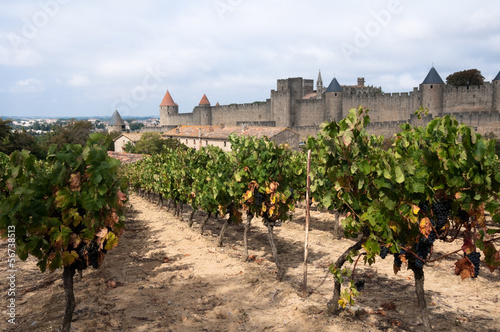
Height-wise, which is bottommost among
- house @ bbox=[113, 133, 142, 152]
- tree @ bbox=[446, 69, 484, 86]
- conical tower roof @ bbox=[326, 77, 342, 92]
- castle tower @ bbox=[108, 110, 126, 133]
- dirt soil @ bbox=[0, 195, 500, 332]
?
dirt soil @ bbox=[0, 195, 500, 332]

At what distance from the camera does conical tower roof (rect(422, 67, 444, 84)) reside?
137 ft

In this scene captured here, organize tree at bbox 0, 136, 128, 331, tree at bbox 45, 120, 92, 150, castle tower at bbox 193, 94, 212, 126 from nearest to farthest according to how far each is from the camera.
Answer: tree at bbox 0, 136, 128, 331, tree at bbox 45, 120, 92, 150, castle tower at bbox 193, 94, 212, 126

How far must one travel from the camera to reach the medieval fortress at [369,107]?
38.8m

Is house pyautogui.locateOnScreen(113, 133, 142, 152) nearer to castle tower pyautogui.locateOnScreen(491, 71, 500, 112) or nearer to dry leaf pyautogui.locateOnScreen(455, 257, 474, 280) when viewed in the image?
castle tower pyautogui.locateOnScreen(491, 71, 500, 112)

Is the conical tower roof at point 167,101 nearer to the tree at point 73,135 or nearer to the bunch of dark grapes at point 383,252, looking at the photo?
the tree at point 73,135

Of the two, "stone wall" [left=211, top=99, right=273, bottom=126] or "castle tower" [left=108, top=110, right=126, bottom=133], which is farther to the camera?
"castle tower" [left=108, top=110, right=126, bottom=133]

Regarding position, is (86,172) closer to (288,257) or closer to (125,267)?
(125,267)

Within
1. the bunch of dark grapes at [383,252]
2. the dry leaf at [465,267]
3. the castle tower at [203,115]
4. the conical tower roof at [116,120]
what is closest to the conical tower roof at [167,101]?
the castle tower at [203,115]

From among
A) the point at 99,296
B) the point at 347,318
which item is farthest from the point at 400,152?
the point at 99,296

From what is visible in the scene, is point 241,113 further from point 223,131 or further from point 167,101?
point 167,101

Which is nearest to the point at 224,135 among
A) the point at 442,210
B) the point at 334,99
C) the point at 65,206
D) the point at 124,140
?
the point at 334,99

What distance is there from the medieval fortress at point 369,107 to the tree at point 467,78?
11840 mm

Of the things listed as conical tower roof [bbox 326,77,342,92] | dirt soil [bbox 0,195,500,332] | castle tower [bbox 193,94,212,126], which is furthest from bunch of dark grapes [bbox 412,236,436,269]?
castle tower [bbox 193,94,212,126]

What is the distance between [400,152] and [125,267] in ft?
21.4
